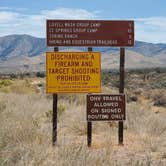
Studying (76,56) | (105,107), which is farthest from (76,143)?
(76,56)

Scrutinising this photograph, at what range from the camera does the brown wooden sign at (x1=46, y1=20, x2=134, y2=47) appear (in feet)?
38.5

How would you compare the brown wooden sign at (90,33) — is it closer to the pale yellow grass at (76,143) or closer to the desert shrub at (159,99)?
the pale yellow grass at (76,143)

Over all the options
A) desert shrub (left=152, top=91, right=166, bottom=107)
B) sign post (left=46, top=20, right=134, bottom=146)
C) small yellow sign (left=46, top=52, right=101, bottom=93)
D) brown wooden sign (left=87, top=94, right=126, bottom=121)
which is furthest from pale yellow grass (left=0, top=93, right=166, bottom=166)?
desert shrub (left=152, top=91, right=166, bottom=107)

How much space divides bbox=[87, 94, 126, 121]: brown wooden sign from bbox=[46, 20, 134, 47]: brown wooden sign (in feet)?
4.14

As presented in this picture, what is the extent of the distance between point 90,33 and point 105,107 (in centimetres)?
179

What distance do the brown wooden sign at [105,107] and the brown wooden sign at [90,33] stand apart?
126 centimetres

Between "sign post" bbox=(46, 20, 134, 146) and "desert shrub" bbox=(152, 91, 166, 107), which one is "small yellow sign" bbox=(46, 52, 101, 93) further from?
"desert shrub" bbox=(152, 91, 166, 107)

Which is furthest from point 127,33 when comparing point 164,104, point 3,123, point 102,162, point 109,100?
point 164,104

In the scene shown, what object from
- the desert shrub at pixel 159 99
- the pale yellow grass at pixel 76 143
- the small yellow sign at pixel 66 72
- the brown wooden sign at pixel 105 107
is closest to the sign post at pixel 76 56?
the small yellow sign at pixel 66 72

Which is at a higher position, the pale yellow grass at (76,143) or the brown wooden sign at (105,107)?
the brown wooden sign at (105,107)

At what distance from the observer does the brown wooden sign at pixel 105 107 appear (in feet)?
39.5

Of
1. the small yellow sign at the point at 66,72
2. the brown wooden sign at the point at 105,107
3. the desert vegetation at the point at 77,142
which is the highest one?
the small yellow sign at the point at 66,72

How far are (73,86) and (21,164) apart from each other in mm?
4546

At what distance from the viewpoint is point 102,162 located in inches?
325
